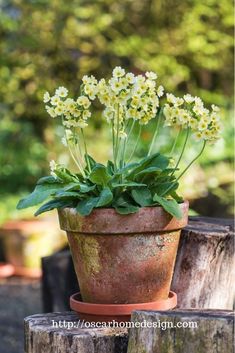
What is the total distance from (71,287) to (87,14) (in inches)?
123

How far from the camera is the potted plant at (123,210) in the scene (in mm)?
2119

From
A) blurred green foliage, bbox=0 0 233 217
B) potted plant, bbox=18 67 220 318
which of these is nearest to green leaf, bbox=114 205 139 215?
potted plant, bbox=18 67 220 318

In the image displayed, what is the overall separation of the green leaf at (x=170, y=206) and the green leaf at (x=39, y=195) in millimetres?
312

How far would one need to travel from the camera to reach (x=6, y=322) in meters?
4.95

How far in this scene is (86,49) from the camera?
6.77 meters

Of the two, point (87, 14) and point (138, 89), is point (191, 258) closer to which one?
point (138, 89)

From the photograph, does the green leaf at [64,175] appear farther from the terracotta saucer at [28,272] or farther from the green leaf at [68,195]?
the terracotta saucer at [28,272]

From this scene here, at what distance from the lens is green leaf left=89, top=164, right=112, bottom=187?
83.5 inches

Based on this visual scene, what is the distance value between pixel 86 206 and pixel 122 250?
0.16 metres

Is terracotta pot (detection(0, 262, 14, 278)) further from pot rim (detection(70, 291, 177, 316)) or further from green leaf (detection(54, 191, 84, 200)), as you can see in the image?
green leaf (detection(54, 191, 84, 200))

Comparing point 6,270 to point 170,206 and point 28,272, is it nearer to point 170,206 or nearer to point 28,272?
point 28,272

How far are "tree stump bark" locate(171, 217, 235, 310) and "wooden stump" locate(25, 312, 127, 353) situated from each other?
23.5 inches

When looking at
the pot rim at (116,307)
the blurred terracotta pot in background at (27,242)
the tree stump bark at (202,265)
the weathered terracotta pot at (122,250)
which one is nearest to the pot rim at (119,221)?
the weathered terracotta pot at (122,250)

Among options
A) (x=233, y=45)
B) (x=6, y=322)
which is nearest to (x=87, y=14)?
(x=233, y=45)
